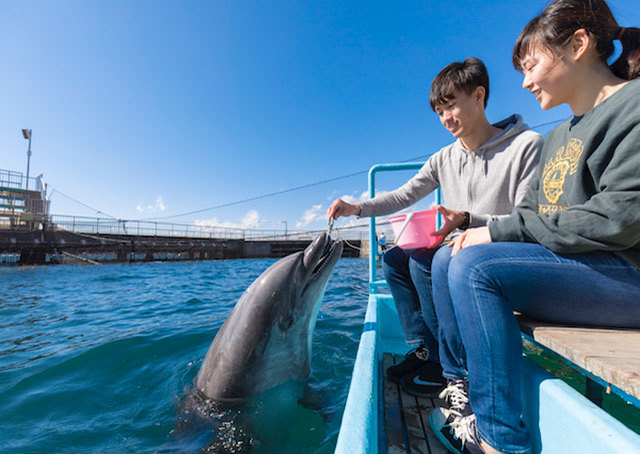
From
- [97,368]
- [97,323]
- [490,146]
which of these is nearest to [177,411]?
[97,368]

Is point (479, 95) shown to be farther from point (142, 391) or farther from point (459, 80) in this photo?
point (142, 391)

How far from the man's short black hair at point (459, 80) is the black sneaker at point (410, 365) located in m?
1.63

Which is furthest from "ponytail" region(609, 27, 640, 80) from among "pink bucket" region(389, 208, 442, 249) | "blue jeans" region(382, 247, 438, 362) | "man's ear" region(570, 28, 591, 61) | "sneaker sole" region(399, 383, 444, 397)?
"sneaker sole" region(399, 383, 444, 397)

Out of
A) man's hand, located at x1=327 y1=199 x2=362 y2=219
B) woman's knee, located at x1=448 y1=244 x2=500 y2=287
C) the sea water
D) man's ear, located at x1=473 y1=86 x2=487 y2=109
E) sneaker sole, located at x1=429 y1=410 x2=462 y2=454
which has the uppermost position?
man's ear, located at x1=473 y1=86 x2=487 y2=109

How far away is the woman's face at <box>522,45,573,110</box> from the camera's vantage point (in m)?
1.26

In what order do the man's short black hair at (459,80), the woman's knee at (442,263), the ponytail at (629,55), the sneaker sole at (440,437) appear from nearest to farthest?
the ponytail at (629,55) < the sneaker sole at (440,437) < the woman's knee at (442,263) < the man's short black hair at (459,80)

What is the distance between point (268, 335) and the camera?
6.86 feet

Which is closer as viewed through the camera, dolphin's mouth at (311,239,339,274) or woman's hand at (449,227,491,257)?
woman's hand at (449,227,491,257)

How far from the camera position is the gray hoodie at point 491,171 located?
5.95ft

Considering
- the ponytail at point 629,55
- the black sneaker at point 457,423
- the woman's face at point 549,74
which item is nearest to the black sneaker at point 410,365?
the black sneaker at point 457,423

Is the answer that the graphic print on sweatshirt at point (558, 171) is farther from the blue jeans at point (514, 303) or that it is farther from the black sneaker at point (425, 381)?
the black sneaker at point (425, 381)

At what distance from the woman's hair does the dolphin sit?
5.81ft

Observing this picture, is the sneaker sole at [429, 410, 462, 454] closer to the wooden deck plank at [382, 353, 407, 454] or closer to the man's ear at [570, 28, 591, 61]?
the wooden deck plank at [382, 353, 407, 454]

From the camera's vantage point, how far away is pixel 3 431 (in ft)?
6.97
